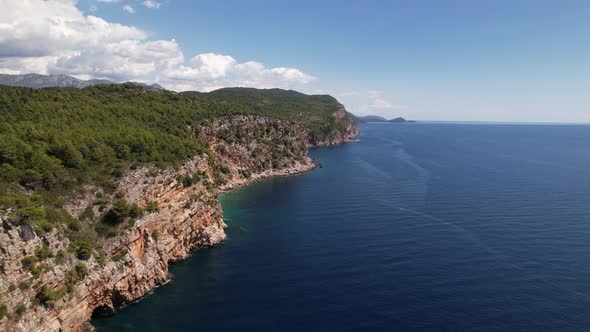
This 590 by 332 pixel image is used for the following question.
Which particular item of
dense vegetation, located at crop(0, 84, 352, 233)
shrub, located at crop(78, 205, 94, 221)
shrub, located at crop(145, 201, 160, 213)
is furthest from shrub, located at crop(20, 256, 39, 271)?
shrub, located at crop(145, 201, 160, 213)

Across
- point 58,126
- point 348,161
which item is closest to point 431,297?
point 58,126

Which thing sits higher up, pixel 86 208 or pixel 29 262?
pixel 86 208

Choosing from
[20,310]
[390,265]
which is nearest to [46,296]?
[20,310]

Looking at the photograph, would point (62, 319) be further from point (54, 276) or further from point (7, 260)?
point (7, 260)

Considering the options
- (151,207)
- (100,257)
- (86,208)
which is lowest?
(100,257)

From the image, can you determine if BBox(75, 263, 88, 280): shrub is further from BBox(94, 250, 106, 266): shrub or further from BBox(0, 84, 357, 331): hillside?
BBox(94, 250, 106, 266): shrub

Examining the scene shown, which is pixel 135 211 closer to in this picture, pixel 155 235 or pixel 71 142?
pixel 155 235
